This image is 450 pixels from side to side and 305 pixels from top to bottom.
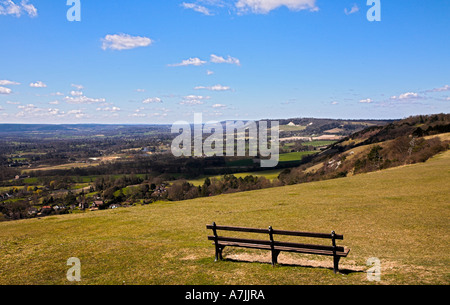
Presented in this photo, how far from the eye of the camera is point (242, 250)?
15148mm

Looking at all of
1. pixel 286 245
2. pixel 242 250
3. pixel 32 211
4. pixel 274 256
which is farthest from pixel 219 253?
pixel 32 211

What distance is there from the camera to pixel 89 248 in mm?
16328

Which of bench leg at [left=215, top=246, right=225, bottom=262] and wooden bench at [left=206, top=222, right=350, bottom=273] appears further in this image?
bench leg at [left=215, top=246, right=225, bottom=262]

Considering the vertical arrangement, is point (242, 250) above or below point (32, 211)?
above

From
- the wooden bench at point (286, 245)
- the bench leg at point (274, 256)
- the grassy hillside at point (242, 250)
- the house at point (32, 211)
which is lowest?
the house at point (32, 211)

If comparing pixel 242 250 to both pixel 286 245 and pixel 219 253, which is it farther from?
pixel 286 245

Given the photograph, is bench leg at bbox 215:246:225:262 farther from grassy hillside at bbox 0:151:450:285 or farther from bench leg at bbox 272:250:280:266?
bench leg at bbox 272:250:280:266

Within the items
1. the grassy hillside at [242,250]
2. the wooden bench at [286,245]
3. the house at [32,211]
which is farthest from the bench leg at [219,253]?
the house at [32,211]

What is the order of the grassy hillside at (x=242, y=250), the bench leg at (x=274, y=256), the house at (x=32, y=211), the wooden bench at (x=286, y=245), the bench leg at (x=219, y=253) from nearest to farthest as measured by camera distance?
A: 1. the wooden bench at (x=286, y=245)
2. the grassy hillside at (x=242, y=250)
3. the bench leg at (x=274, y=256)
4. the bench leg at (x=219, y=253)
5. the house at (x=32, y=211)

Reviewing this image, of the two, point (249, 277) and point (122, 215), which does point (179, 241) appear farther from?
point (122, 215)

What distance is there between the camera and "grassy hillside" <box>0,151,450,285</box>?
11531 millimetres

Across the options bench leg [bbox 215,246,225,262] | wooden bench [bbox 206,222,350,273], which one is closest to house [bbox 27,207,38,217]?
bench leg [bbox 215,246,225,262]

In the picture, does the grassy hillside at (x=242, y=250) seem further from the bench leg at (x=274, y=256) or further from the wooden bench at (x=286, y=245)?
the wooden bench at (x=286, y=245)

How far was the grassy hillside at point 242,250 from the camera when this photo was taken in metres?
11.5
